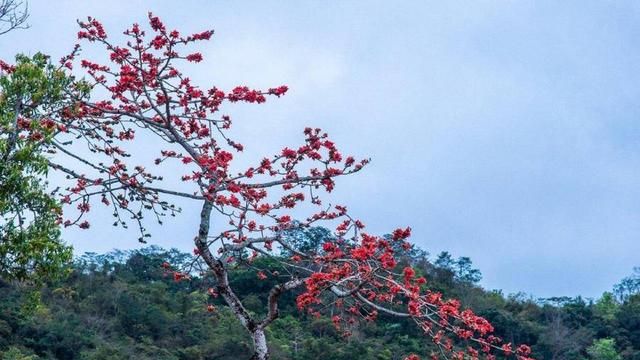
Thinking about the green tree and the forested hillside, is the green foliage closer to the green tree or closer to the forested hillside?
the forested hillside

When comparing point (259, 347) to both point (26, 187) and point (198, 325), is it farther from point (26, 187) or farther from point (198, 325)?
point (198, 325)

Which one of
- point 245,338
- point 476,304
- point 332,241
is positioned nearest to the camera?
point 332,241

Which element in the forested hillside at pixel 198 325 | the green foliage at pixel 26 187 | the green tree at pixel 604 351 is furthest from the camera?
the green tree at pixel 604 351

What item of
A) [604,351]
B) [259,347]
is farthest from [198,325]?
[259,347]

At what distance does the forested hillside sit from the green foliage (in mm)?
11173

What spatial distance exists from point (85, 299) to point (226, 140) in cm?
1888

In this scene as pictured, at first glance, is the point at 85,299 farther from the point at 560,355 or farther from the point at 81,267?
the point at 560,355

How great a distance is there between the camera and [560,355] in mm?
27016

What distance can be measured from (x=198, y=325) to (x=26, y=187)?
18.2 m

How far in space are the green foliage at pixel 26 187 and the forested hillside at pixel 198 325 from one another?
1117cm

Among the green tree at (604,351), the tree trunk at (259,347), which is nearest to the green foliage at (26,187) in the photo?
the tree trunk at (259,347)

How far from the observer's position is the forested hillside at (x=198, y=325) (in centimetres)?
2075

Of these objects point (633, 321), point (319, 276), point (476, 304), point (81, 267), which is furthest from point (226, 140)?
point (633, 321)

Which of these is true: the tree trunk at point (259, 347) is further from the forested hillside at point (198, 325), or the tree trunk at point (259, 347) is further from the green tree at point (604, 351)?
the green tree at point (604, 351)
